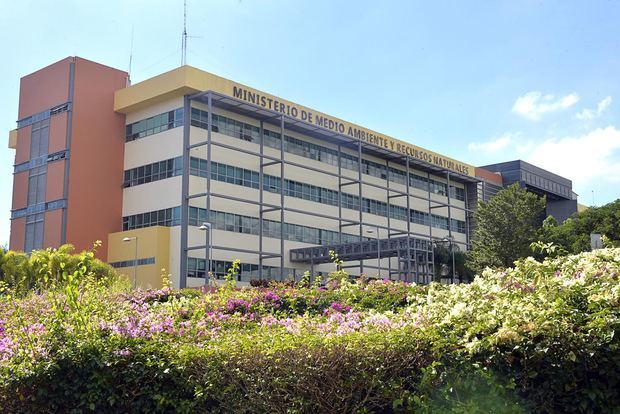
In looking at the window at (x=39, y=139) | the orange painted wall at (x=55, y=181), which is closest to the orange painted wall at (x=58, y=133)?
the window at (x=39, y=139)

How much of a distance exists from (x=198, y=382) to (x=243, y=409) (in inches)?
27.4

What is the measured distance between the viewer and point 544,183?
90062 millimetres

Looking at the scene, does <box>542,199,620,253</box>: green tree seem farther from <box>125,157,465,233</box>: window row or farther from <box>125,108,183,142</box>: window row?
<box>125,108,183,142</box>: window row

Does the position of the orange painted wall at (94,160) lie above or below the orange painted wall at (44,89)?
below

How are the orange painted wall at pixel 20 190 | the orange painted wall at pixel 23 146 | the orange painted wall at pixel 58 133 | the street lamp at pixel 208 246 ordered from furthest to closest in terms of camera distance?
1. the orange painted wall at pixel 23 146
2. the orange painted wall at pixel 20 190
3. the orange painted wall at pixel 58 133
4. the street lamp at pixel 208 246

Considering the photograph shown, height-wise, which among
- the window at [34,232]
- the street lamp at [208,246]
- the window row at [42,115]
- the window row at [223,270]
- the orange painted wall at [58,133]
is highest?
the window row at [42,115]

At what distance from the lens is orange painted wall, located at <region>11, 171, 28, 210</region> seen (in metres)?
54.4

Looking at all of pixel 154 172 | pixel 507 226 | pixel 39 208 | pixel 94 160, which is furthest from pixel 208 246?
pixel 507 226

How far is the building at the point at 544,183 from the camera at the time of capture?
83875 millimetres

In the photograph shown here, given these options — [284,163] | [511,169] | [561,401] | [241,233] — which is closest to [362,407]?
[561,401]

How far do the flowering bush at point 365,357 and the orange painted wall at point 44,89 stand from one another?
4569cm

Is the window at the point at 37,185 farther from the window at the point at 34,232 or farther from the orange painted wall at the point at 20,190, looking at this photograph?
the window at the point at 34,232

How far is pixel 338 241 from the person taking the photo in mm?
59812

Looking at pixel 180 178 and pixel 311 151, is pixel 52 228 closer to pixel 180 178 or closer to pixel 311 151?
pixel 180 178
